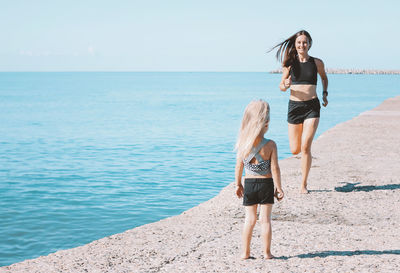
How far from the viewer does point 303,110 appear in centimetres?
762

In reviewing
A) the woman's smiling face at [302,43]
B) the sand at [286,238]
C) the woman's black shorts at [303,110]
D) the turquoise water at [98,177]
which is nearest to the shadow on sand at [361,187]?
the sand at [286,238]

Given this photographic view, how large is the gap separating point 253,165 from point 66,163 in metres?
13.9

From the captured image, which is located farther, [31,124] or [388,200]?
[31,124]

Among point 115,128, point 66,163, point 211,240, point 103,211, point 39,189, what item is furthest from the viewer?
point 115,128

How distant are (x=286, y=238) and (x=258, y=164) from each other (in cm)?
140

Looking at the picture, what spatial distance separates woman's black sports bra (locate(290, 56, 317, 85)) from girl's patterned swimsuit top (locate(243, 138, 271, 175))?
300cm

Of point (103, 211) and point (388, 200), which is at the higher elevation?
point (388, 200)

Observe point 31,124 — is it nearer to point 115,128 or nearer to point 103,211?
point 115,128

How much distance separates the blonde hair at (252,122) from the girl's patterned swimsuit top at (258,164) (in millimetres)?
67

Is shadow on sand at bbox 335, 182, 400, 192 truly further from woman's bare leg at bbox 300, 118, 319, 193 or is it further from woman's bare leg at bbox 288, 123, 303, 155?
woman's bare leg at bbox 288, 123, 303, 155

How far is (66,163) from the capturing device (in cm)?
1780

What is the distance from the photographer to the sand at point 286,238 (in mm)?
5012

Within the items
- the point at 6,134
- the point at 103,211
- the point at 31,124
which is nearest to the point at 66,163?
the point at 103,211

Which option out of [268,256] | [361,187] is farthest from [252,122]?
[361,187]
